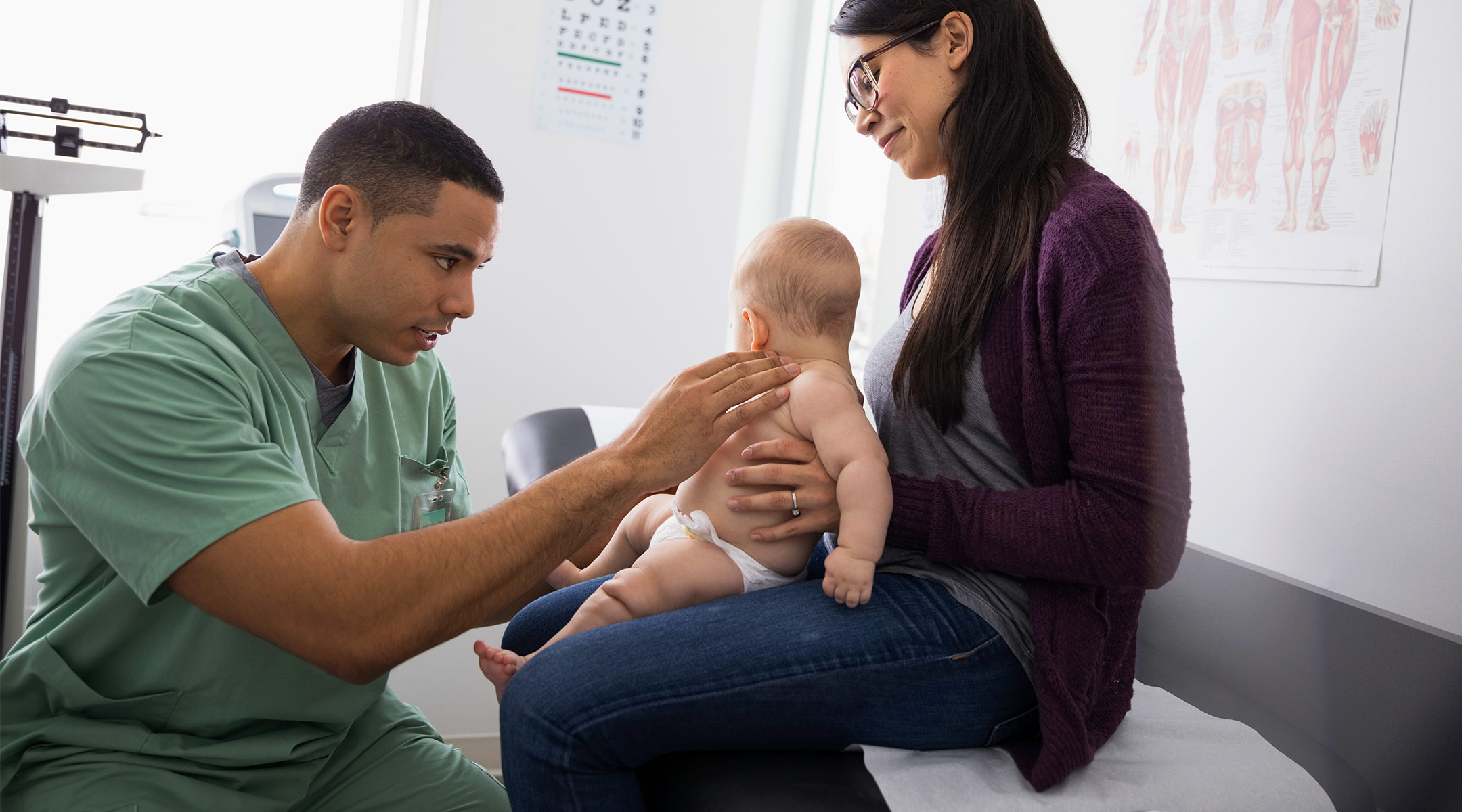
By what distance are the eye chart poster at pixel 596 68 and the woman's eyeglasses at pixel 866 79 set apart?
1753mm

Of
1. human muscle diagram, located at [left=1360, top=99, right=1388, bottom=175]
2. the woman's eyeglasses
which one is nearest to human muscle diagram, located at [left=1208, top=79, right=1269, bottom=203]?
human muscle diagram, located at [left=1360, top=99, right=1388, bottom=175]

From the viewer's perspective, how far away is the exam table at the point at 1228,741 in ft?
3.17

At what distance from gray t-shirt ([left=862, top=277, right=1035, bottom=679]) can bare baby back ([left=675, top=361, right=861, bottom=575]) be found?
9 centimetres

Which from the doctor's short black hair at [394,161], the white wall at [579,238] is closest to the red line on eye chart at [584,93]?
the white wall at [579,238]

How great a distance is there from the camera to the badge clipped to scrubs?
1.54m

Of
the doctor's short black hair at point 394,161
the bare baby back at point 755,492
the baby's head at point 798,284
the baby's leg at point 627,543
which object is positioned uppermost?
the doctor's short black hair at point 394,161

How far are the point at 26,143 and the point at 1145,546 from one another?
7.71 ft

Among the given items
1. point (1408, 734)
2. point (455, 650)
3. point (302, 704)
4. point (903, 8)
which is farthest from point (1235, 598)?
point (455, 650)

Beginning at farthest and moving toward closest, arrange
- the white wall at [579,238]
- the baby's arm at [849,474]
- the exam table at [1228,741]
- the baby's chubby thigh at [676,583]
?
the white wall at [579,238] → the baby's chubby thigh at [676,583] → the baby's arm at [849,474] → the exam table at [1228,741]

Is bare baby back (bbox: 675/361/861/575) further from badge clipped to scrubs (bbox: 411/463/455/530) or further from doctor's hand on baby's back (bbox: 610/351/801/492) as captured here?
badge clipped to scrubs (bbox: 411/463/455/530)

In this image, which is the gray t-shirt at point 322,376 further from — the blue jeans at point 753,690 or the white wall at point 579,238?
the white wall at point 579,238

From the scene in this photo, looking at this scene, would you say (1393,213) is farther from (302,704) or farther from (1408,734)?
Result: (302,704)

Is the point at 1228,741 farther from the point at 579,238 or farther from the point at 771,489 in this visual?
→ the point at 579,238

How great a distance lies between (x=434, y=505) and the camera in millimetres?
1553
